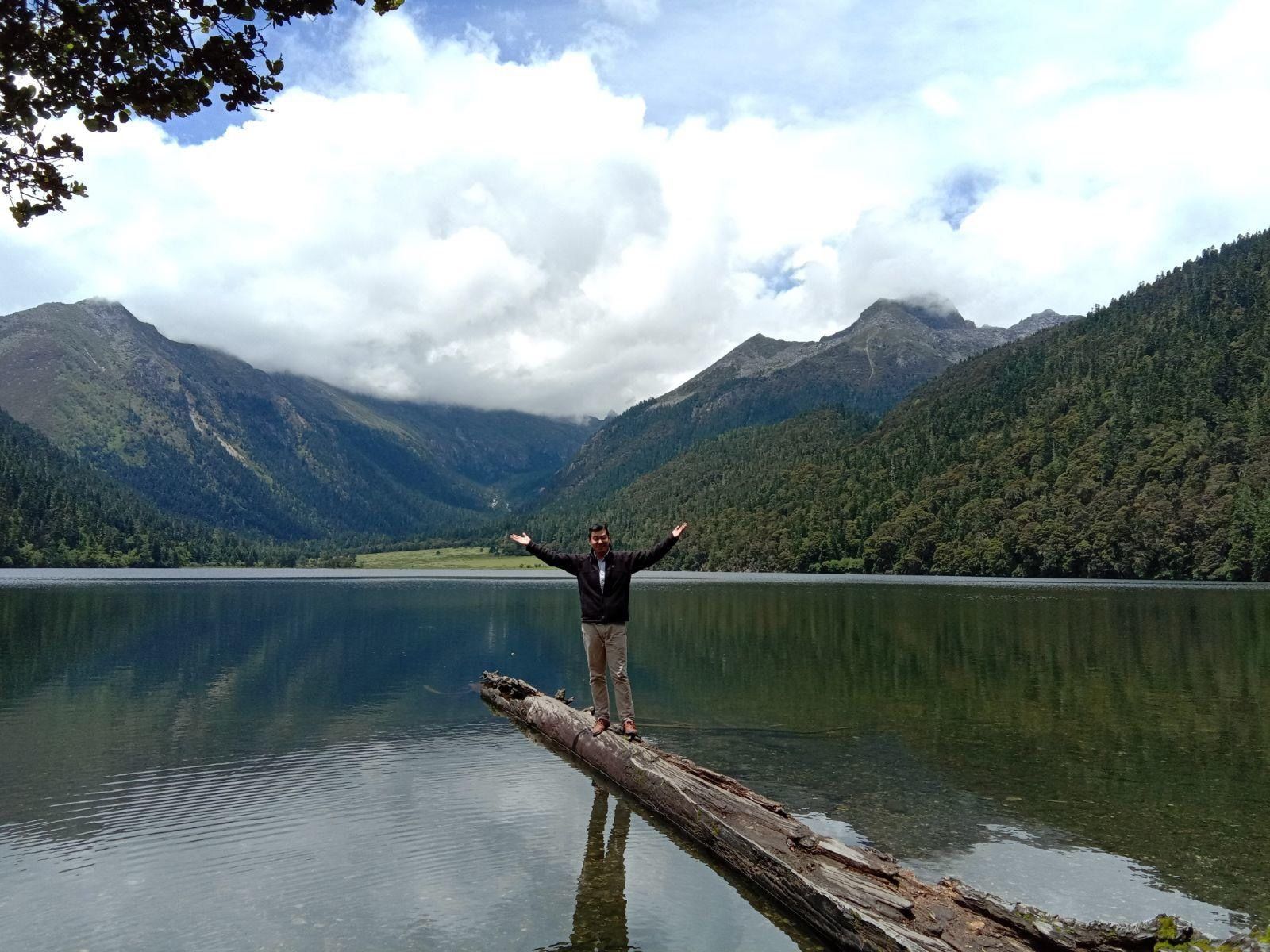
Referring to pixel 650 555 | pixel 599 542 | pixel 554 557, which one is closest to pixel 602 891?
pixel 599 542

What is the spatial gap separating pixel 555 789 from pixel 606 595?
4.88 metres

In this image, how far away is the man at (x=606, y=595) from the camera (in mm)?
19922

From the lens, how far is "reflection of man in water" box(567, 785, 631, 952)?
12000 millimetres

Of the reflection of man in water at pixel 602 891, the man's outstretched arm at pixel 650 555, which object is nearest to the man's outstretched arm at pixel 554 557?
the man's outstretched arm at pixel 650 555

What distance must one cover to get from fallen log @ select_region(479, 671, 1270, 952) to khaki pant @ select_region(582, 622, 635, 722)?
5.65 feet

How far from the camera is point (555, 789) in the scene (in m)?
20.2

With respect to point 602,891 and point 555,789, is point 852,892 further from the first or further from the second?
point 555,789

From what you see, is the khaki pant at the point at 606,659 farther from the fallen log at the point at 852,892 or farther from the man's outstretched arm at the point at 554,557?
the fallen log at the point at 852,892

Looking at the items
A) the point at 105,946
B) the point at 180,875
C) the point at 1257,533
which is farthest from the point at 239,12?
the point at 1257,533

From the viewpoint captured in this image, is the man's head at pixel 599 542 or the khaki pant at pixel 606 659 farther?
the khaki pant at pixel 606 659

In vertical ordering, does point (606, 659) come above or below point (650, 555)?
below

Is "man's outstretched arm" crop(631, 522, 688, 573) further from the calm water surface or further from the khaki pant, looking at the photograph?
the calm water surface

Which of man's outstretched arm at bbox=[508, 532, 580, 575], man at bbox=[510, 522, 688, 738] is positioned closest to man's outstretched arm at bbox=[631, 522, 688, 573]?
man at bbox=[510, 522, 688, 738]

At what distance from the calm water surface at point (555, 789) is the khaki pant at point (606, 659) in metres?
1.99
